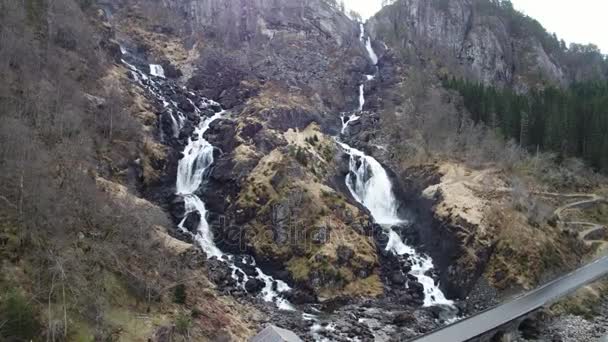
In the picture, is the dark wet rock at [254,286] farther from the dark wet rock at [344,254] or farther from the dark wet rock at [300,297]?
the dark wet rock at [344,254]

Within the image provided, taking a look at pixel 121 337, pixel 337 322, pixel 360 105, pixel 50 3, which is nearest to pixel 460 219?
pixel 337 322

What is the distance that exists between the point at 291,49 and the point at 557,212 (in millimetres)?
68355

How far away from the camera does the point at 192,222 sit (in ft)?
200

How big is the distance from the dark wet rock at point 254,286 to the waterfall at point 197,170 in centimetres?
38

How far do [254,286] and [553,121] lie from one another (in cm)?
5638

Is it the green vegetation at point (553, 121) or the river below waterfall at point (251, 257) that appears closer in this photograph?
the river below waterfall at point (251, 257)

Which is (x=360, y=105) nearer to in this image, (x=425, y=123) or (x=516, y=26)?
(x=425, y=123)

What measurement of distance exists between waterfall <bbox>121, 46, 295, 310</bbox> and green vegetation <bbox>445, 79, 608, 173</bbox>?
46.4m

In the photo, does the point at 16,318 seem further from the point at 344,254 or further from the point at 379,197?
the point at 379,197

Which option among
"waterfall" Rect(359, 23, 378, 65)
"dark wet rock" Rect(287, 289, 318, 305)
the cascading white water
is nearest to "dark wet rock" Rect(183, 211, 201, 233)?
"dark wet rock" Rect(287, 289, 318, 305)

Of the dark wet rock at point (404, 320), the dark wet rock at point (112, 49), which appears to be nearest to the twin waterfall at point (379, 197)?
the dark wet rock at point (404, 320)

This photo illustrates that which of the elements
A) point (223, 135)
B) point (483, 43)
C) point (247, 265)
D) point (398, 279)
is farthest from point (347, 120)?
point (483, 43)

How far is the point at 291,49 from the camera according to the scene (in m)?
114

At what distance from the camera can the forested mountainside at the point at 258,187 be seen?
123 feet
